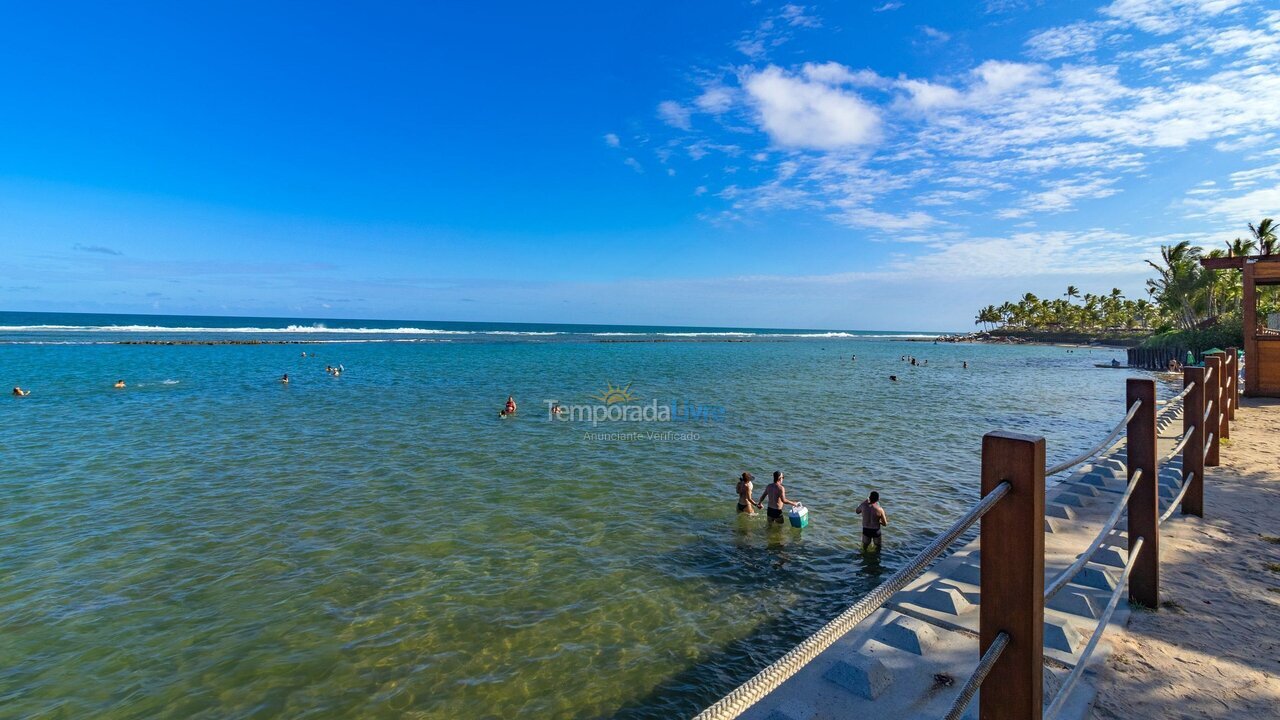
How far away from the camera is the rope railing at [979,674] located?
2578mm

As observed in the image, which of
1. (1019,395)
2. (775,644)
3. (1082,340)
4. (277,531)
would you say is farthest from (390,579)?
(1082,340)

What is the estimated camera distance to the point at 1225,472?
12727mm

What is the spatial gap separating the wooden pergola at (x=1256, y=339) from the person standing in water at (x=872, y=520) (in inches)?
884

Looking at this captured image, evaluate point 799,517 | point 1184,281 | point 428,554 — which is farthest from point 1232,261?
point 1184,281

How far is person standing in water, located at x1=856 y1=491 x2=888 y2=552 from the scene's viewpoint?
10.6m

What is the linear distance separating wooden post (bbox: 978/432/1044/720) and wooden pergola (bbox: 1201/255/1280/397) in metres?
28.8

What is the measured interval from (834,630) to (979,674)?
759 millimetres

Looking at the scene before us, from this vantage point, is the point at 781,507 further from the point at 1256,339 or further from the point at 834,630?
the point at 1256,339

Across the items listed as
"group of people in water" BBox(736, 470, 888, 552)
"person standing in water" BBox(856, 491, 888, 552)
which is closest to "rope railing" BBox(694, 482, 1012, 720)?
"group of people in water" BBox(736, 470, 888, 552)

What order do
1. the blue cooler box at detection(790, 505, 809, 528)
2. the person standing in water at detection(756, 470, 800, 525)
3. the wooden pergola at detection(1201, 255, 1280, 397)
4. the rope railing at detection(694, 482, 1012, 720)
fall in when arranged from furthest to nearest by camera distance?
the wooden pergola at detection(1201, 255, 1280, 397), the person standing in water at detection(756, 470, 800, 525), the blue cooler box at detection(790, 505, 809, 528), the rope railing at detection(694, 482, 1012, 720)

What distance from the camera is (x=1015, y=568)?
2738mm

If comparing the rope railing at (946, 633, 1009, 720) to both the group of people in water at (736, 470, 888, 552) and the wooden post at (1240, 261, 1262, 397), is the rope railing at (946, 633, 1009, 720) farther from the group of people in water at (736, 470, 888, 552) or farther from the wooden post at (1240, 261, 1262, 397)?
the wooden post at (1240, 261, 1262, 397)

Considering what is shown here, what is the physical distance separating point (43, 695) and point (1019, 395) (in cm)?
4344

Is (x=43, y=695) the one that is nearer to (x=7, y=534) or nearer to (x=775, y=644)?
(x=7, y=534)
